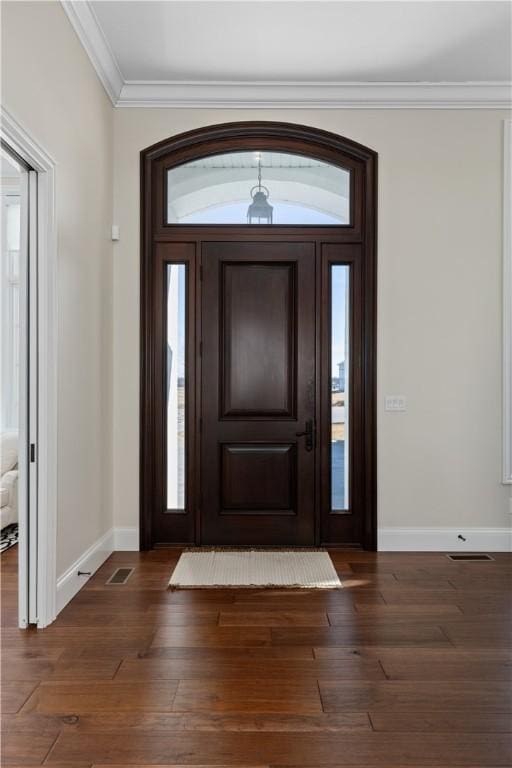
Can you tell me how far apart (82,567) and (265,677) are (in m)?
1.52

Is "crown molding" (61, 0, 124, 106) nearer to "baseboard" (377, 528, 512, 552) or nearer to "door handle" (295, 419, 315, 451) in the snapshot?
"door handle" (295, 419, 315, 451)

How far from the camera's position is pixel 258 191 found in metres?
4.46

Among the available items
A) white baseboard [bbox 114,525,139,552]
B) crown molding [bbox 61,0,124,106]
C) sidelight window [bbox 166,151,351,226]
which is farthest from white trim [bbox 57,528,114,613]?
crown molding [bbox 61,0,124,106]

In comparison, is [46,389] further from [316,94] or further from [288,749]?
[316,94]

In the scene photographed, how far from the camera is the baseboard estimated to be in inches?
171

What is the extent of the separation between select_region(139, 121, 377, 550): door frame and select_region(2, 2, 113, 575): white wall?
0.88 feet

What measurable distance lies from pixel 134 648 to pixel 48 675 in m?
0.39

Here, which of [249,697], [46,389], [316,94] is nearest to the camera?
[249,697]

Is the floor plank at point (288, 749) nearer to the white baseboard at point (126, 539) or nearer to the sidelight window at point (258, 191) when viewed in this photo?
the white baseboard at point (126, 539)

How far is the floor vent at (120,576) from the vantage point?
3.66m

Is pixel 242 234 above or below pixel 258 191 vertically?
below

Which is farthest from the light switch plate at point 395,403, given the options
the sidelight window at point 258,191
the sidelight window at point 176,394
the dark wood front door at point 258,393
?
the sidelight window at point 176,394

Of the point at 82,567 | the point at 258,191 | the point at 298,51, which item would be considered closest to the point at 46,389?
the point at 82,567

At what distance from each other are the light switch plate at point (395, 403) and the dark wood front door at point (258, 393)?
1.76 feet
